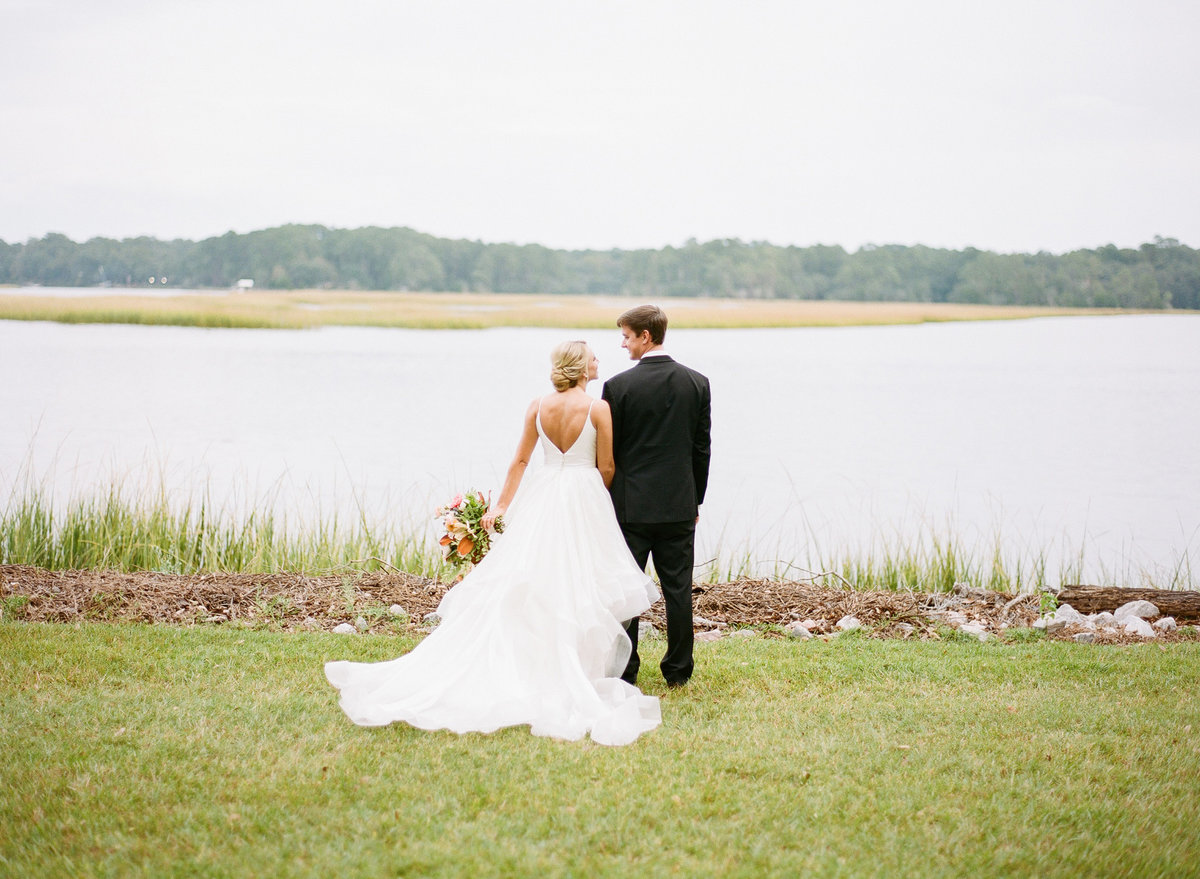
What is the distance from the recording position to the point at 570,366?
5730 mm

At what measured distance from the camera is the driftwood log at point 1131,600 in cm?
852

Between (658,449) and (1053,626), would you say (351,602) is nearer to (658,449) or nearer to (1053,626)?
(658,449)

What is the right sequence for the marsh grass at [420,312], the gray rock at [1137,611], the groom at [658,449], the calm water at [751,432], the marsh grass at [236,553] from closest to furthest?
1. the groom at [658,449]
2. the gray rock at [1137,611]
3. the marsh grass at [236,553]
4. the calm water at [751,432]
5. the marsh grass at [420,312]

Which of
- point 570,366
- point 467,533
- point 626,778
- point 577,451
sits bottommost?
Result: point 626,778

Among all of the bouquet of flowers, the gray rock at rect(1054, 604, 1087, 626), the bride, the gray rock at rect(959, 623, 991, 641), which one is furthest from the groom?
the gray rock at rect(1054, 604, 1087, 626)

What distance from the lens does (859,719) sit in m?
5.63

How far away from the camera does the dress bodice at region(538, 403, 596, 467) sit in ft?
19.1

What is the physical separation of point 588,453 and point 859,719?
2156 millimetres

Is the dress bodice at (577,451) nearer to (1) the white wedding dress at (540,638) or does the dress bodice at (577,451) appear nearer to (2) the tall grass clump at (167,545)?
(1) the white wedding dress at (540,638)

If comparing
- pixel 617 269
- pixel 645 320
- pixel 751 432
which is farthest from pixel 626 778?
pixel 617 269

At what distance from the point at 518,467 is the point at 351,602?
2.99 m

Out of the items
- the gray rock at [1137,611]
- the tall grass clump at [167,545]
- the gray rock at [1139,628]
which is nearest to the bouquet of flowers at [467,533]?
the tall grass clump at [167,545]

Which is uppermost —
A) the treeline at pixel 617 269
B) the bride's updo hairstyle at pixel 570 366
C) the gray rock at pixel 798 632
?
the treeline at pixel 617 269

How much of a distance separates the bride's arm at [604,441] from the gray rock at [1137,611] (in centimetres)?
503
